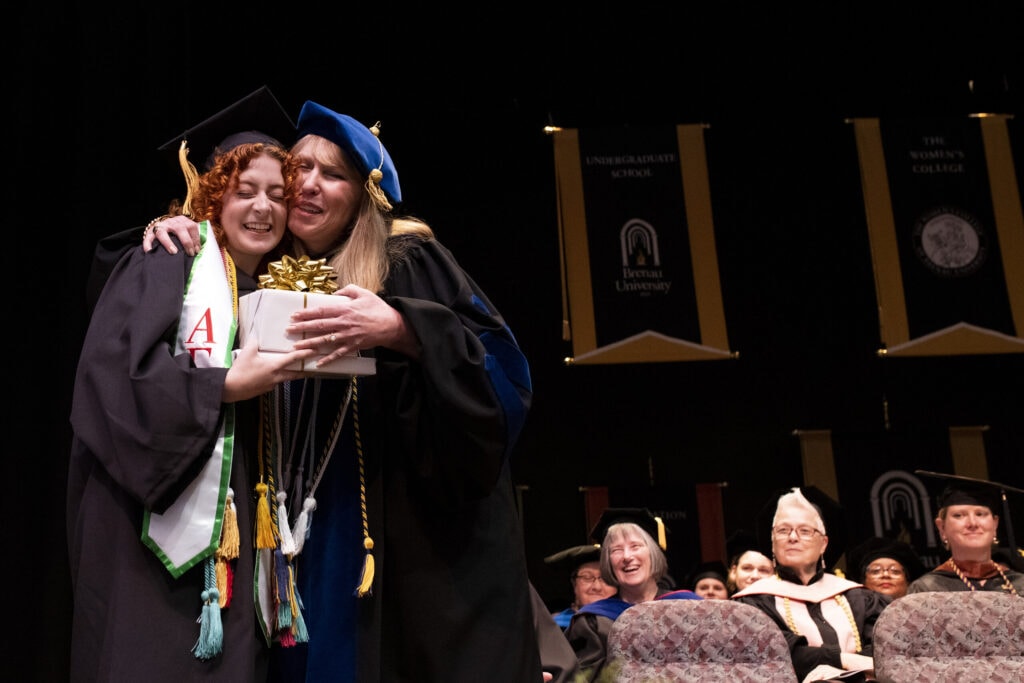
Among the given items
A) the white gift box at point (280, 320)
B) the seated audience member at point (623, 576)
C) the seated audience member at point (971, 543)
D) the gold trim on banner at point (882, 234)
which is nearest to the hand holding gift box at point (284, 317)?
the white gift box at point (280, 320)

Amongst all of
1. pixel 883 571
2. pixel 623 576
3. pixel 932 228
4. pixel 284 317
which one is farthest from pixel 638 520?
pixel 284 317

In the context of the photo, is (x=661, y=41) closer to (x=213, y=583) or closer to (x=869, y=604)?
(x=869, y=604)

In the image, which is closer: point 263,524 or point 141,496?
point 141,496

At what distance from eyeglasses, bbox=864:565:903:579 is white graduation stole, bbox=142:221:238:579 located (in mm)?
6673

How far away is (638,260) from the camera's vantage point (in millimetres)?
8172

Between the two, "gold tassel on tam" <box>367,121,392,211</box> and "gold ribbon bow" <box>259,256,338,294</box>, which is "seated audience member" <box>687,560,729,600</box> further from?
"gold ribbon bow" <box>259,256,338,294</box>

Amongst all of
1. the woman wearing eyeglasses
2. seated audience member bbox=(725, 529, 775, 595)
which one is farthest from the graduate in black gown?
seated audience member bbox=(725, 529, 775, 595)

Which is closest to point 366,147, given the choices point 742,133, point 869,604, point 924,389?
point 869,604

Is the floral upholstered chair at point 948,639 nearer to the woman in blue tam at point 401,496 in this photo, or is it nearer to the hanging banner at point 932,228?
the woman in blue tam at point 401,496

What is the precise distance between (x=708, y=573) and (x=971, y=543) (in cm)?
243

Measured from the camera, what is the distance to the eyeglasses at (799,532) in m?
6.66

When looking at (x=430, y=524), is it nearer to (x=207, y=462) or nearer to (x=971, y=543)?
(x=207, y=462)

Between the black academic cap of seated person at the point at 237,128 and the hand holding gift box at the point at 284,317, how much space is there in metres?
0.55

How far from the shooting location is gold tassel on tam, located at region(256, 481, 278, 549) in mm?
2186
